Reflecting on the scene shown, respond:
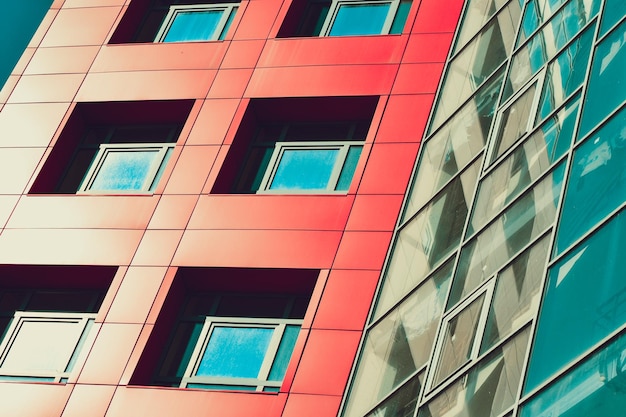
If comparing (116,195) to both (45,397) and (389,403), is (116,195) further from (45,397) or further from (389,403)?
(389,403)

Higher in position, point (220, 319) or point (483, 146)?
point (483, 146)

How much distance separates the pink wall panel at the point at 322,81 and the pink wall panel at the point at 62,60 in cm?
505

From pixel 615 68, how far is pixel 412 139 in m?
7.98

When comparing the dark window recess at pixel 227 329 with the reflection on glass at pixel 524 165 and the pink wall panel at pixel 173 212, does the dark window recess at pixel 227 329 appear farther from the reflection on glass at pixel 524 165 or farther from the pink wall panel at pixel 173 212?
the reflection on glass at pixel 524 165

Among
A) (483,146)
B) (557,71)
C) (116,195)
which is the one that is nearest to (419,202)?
(483,146)

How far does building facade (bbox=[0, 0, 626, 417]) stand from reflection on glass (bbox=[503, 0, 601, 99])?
80mm

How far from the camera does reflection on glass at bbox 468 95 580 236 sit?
14.2m

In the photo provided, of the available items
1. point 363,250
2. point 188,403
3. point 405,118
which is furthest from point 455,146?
point 188,403

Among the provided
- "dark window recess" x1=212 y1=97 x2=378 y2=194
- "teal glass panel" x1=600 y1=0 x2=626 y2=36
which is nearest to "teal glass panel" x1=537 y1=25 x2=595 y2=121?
"teal glass panel" x1=600 y1=0 x2=626 y2=36

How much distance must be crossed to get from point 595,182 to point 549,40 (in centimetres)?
540

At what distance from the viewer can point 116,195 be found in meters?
22.5

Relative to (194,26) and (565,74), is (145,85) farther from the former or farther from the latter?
(565,74)

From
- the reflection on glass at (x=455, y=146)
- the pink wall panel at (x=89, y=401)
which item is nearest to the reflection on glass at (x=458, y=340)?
the reflection on glass at (x=455, y=146)

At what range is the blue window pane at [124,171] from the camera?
79.5 ft
